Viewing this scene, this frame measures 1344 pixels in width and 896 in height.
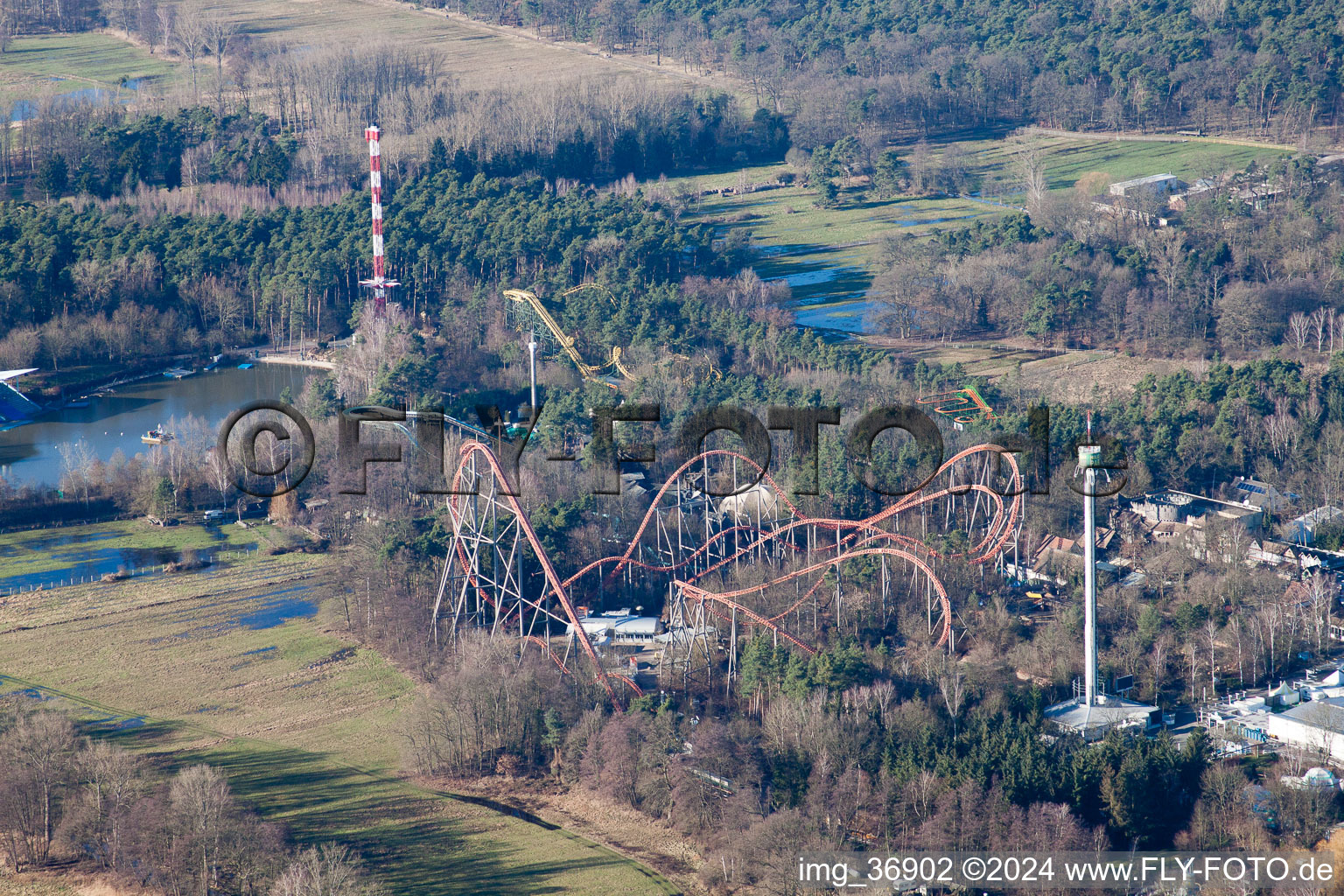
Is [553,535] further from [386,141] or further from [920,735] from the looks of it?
[386,141]

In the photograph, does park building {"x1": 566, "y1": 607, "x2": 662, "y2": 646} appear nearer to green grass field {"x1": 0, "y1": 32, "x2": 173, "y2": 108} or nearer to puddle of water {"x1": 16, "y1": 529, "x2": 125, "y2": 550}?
puddle of water {"x1": 16, "y1": 529, "x2": 125, "y2": 550}

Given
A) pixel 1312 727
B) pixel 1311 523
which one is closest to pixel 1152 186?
pixel 1311 523

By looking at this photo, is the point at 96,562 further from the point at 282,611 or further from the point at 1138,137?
the point at 1138,137

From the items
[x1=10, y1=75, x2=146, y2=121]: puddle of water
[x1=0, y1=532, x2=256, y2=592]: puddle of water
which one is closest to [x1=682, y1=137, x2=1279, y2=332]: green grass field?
[x1=0, y1=532, x2=256, y2=592]: puddle of water

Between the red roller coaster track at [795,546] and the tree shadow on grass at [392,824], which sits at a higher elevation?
the red roller coaster track at [795,546]

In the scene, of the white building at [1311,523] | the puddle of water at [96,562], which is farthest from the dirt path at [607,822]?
the white building at [1311,523]

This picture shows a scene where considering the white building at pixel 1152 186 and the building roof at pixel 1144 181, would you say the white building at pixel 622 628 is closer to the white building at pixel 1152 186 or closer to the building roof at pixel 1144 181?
the white building at pixel 1152 186
